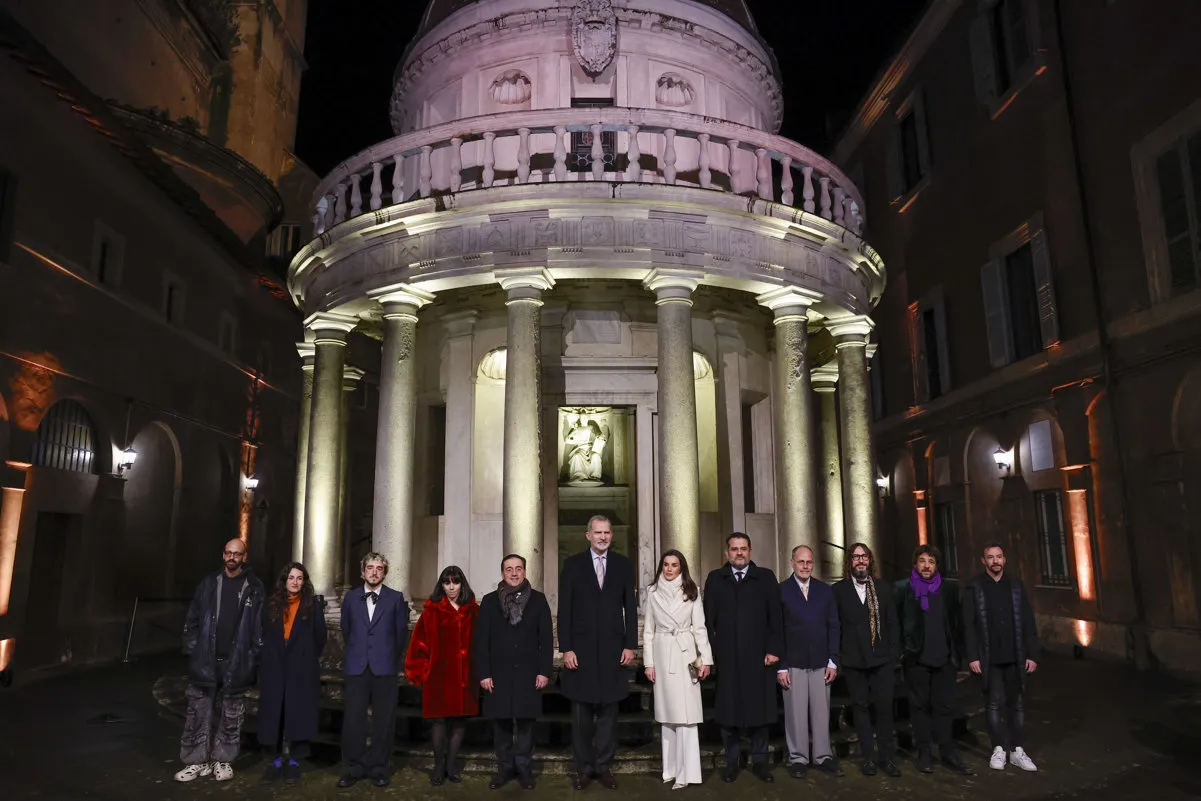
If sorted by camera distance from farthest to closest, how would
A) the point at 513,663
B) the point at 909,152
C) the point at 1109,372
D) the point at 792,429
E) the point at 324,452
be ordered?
1. the point at 909,152
2. the point at 1109,372
3. the point at 324,452
4. the point at 792,429
5. the point at 513,663

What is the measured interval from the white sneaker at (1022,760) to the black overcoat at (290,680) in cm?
643

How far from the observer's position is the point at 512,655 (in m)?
7.07

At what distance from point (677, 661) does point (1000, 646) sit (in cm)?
300

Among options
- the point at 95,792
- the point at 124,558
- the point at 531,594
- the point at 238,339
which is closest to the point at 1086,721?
the point at 531,594

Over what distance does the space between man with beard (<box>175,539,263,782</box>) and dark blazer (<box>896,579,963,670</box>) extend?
593 centimetres

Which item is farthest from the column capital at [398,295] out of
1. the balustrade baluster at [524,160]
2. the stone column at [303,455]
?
the stone column at [303,455]

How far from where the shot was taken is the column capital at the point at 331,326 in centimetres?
1305

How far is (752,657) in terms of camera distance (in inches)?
285

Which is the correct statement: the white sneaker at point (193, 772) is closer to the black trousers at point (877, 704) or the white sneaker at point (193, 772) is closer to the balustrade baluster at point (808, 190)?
the black trousers at point (877, 704)

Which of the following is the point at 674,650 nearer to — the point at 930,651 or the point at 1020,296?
the point at 930,651

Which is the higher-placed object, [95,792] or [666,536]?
[666,536]

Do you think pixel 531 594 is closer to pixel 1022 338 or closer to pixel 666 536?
pixel 666 536

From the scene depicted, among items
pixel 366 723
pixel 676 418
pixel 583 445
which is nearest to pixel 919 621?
pixel 676 418

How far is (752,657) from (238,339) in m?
18.1
